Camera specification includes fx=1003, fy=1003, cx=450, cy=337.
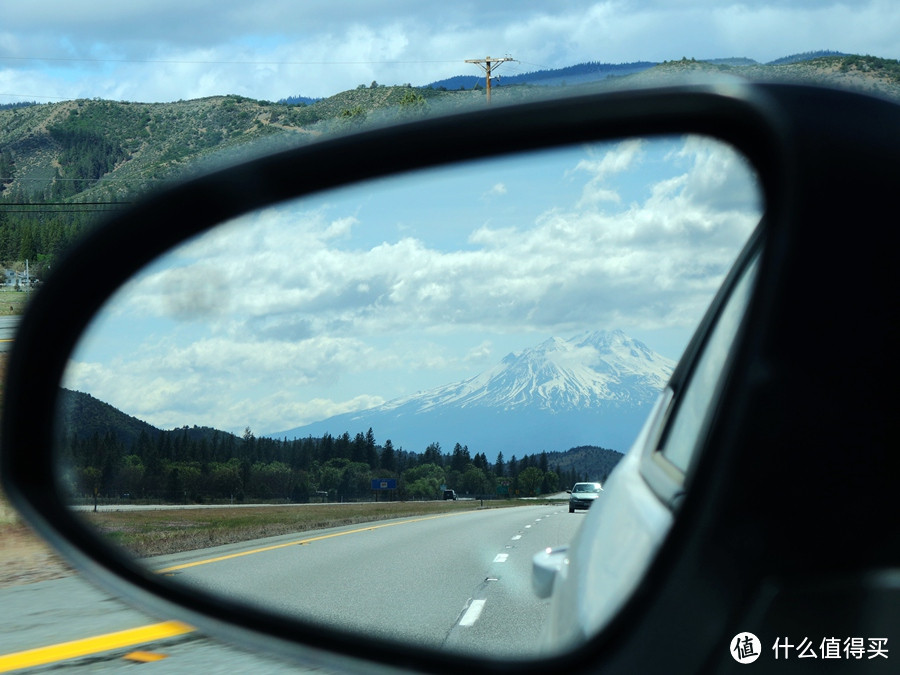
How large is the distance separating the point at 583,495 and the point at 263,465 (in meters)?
0.77

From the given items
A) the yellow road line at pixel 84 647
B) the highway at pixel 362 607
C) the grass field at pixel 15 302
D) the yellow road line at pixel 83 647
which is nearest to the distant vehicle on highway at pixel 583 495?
the highway at pixel 362 607

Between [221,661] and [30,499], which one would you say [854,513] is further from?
[221,661]

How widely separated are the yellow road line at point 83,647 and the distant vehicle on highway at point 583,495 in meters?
4.41

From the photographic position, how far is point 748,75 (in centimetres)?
145

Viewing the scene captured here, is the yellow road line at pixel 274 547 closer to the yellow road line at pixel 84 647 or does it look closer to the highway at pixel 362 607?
the highway at pixel 362 607

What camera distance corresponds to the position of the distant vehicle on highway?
76.9 inches

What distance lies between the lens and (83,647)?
6.52 m

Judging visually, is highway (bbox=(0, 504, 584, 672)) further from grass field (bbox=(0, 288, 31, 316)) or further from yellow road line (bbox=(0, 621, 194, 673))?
grass field (bbox=(0, 288, 31, 316))

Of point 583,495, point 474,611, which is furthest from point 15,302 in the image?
point 583,495

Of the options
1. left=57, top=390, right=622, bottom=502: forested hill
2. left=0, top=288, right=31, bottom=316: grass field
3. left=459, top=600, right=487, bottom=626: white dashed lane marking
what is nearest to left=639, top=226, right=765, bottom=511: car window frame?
left=57, top=390, right=622, bottom=502: forested hill

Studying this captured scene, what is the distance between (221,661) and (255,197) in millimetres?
4424

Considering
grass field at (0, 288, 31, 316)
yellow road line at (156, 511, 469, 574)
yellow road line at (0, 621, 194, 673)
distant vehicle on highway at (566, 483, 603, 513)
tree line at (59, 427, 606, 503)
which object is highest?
grass field at (0, 288, 31, 316)

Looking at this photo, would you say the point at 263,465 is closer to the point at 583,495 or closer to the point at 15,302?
the point at 583,495

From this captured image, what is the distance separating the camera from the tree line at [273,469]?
1.81 meters
